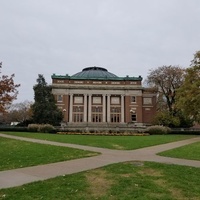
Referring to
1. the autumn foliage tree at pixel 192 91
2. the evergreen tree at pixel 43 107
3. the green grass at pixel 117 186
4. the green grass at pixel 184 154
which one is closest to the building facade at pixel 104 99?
the evergreen tree at pixel 43 107

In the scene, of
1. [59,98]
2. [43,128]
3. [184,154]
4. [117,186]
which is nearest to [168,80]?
[43,128]

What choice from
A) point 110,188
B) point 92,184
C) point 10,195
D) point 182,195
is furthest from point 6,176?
point 182,195

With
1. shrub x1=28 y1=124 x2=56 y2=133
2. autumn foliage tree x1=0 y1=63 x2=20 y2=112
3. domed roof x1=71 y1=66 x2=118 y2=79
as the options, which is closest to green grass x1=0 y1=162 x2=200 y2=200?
autumn foliage tree x1=0 y1=63 x2=20 y2=112

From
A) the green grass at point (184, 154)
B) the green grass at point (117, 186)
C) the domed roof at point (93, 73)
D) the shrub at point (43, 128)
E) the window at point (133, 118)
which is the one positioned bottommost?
the green grass at point (117, 186)

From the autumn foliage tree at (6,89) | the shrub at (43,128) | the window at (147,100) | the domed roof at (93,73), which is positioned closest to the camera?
the autumn foliage tree at (6,89)

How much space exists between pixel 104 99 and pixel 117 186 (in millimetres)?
63084

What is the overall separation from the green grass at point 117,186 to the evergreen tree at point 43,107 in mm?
42579

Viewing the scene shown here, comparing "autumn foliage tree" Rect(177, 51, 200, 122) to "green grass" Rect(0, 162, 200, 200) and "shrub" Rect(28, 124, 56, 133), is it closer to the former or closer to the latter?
"shrub" Rect(28, 124, 56, 133)

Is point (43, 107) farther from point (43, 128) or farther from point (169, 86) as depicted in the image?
point (169, 86)

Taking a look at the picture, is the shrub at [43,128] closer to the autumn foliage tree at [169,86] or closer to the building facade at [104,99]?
the autumn foliage tree at [169,86]

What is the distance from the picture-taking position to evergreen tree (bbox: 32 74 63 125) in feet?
166

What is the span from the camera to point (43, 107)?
167ft

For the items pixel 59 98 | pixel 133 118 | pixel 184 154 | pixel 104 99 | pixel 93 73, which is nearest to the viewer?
pixel 184 154

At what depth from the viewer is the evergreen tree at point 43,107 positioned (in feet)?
166
